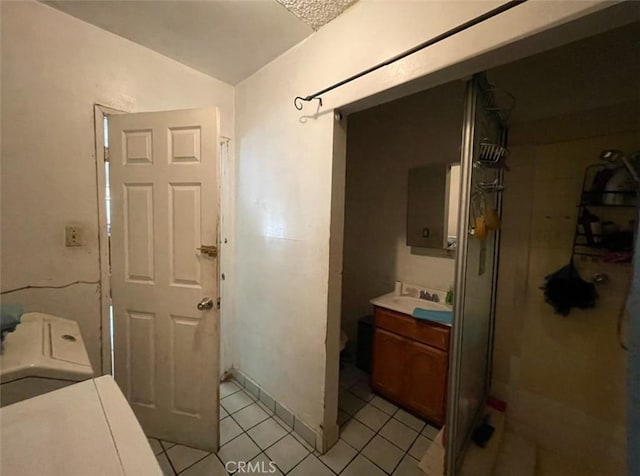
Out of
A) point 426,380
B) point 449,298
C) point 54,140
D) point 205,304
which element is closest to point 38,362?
point 205,304

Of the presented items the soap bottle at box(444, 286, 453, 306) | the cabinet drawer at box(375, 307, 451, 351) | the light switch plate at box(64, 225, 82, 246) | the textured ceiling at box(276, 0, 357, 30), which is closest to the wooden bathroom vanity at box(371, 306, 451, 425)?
the cabinet drawer at box(375, 307, 451, 351)

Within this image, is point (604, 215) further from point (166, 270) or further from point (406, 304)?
point (166, 270)

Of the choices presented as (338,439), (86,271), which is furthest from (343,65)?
(338,439)

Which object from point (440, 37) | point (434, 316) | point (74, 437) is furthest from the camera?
point (434, 316)

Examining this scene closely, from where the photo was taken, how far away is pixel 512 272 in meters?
1.72

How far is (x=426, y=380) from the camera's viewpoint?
5.85 ft

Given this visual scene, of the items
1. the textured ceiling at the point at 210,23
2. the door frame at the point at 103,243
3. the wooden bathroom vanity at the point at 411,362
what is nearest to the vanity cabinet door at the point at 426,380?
the wooden bathroom vanity at the point at 411,362

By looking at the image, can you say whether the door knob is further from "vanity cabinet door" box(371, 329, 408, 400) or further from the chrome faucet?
the chrome faucet

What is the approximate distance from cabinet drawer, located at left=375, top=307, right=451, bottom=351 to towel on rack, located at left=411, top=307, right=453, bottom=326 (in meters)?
0.05

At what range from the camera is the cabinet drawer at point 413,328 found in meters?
1.70

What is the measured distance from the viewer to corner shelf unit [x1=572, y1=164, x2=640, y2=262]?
1.31 metres

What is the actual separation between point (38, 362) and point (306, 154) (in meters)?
1.41

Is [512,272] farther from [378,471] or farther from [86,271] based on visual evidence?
[86,271]

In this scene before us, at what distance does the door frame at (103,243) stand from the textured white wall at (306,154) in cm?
85
